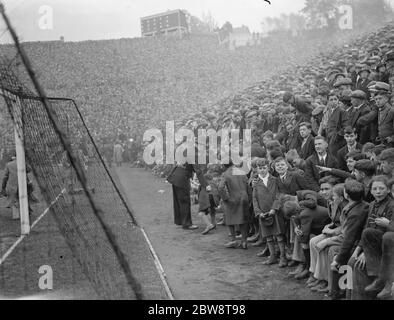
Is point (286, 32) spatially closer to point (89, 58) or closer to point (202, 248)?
point (89, 58)

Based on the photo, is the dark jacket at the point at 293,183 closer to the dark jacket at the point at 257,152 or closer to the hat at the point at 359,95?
the hat at the point at 359,95

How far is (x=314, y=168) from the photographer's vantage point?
770 centimetres

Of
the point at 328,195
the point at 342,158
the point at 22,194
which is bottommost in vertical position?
the point at 22,194

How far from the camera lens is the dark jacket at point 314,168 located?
7573 millimetres

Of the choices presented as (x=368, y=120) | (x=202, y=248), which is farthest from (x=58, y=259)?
(x=368, y=120)

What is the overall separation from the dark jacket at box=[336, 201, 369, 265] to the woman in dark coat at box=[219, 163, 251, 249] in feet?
9.99

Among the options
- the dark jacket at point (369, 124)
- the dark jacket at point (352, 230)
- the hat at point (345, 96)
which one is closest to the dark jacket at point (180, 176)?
the hat at point (345, 96)

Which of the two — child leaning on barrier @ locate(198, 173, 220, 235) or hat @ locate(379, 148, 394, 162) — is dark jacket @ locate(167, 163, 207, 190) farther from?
hat @ locate(379, 148, 394, 162)

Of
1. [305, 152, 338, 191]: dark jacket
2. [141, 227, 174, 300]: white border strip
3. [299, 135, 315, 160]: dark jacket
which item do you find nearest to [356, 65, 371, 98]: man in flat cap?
[299, 135, 315, 160]: dark jacket

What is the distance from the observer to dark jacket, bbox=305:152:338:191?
7573 mm

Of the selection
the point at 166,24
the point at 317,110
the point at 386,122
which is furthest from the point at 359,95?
the point at 166,24

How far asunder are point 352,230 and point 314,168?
7.29ft

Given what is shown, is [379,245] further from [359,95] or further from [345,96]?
[345,96]

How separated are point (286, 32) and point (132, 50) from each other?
16298 millimetres
